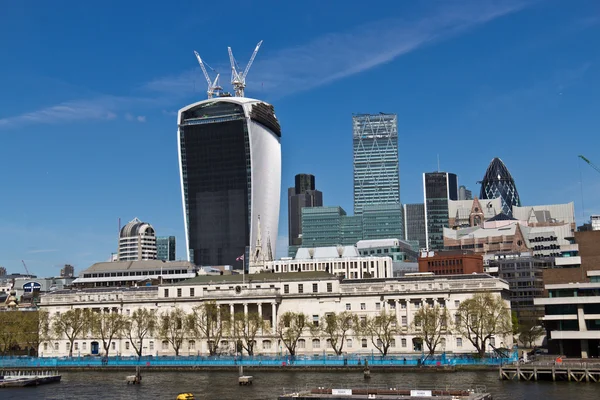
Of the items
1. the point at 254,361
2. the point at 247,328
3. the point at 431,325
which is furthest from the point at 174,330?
the point at 431,325

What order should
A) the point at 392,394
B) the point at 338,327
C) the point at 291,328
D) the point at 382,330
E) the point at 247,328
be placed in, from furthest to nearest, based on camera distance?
the point at 247,328, the point at 291,328, the point at 338,327, the point at 382,330, the point at 392,394

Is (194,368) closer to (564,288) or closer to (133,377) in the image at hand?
(133,377)

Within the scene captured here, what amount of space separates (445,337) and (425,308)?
27.2ft

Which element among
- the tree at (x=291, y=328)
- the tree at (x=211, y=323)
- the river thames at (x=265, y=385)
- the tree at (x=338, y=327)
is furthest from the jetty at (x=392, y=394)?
the tree at (x=211, y=323)

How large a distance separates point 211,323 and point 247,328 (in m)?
10.1

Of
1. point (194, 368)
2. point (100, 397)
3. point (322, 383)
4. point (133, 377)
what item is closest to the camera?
point (100, 397)

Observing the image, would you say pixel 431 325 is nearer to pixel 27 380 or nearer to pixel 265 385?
pixel 265 385

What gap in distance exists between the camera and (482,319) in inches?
6501

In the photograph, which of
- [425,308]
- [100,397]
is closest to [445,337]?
[425,308]

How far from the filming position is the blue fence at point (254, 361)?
158m

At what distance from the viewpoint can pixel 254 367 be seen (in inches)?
6624

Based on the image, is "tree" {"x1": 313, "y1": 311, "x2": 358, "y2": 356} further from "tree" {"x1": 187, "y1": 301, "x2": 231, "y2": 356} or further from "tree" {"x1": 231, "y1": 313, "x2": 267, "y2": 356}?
"tree" {"x1": 187, "y1": 301, "x2": 231, "y2": 356}

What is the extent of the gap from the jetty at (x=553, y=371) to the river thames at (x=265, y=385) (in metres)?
3.02

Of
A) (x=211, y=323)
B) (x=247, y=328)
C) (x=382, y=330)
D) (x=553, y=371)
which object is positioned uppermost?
(x=211, y=323)
